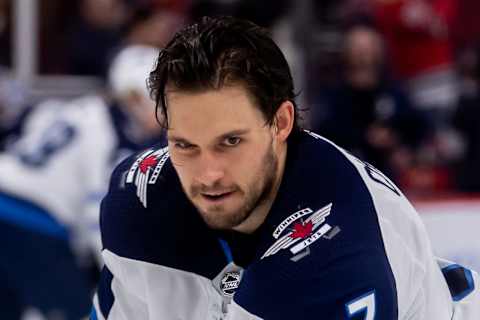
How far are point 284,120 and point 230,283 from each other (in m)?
0.39

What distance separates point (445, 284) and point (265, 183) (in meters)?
0.50

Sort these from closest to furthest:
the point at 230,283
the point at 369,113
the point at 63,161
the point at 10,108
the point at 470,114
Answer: the point at 230,283 < the point at 63,161 < the point at 369,113 < the point at 470,114 < the point at 10,108

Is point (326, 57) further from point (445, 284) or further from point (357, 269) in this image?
point (357, 269)

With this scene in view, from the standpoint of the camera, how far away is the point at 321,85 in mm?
5461

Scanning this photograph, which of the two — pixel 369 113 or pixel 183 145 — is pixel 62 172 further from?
pixel 183 145

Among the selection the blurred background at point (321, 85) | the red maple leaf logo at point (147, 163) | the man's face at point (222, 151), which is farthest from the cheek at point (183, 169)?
the blurred background at point (321, 85)

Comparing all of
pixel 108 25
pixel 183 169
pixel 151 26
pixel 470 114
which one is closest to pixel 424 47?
pixel 470 114

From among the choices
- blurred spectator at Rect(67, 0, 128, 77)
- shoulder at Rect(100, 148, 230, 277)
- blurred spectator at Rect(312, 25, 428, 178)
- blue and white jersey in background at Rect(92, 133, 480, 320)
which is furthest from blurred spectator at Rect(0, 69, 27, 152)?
shoulder at Rect(100, 148, 230, 277)

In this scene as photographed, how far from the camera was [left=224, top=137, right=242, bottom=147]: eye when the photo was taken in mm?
2332

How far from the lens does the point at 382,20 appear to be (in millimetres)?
5527

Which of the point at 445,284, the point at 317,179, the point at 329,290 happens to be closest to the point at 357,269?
the point at 329,290

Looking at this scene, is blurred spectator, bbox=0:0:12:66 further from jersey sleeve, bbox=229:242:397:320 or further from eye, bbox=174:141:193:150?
jersey sleeve, bbox=229:242:397:320

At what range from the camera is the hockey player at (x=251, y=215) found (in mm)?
2297

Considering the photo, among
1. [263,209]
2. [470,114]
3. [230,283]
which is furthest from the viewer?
[470,114]
